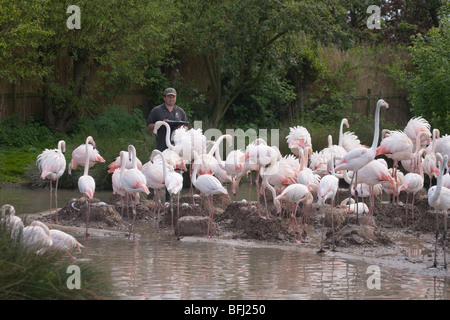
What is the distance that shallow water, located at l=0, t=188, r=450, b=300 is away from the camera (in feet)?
18.3

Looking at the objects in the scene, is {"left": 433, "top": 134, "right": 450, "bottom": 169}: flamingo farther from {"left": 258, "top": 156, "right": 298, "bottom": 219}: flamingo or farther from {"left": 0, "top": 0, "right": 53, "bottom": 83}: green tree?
{"left": 0, "top": 0, "right": 53, "bottom": 83}: green tree

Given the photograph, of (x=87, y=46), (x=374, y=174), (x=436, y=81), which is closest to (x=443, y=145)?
(x=374, y=174)

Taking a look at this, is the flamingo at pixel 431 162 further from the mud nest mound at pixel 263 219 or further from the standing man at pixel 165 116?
the standing man at pixel 165 116

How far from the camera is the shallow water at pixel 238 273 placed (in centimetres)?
557

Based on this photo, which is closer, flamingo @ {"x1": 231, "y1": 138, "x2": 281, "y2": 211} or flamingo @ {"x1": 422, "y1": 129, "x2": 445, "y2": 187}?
flamingo @ {"x1": 231, "y1": 138, "x2": 281, "y2": 211}

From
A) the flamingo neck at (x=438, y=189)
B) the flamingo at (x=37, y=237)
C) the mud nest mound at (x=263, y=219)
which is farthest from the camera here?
the mud nest mound at (x=263, y=219)

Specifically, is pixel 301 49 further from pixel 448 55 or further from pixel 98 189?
pixel 98 189

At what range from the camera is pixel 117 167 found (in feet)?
32.2

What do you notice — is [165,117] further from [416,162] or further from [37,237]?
[37,237]

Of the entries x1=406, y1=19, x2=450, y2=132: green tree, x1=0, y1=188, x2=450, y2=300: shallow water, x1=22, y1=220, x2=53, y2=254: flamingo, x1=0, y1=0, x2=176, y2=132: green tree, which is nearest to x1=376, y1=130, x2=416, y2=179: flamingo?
x1=0, y1=188, x2=450, y2=300: shallow water

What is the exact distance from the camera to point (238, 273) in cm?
630

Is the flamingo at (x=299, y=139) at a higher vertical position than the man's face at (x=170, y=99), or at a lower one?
lower

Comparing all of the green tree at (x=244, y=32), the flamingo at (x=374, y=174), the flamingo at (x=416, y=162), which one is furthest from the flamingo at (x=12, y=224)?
the green tree at (x=244, y=32)
